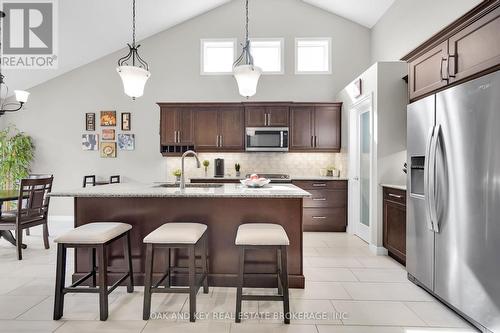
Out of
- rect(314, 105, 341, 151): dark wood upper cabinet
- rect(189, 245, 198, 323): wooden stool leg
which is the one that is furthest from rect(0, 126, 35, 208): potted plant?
rect(314, 105, 341, 151): dark wood upper cabinet

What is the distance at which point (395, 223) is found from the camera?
3.44 meters

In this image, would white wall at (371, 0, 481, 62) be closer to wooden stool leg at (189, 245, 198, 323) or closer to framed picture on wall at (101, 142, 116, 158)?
wooden stool leg at (189, 245, 198, 323)

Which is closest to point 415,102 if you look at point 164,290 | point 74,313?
point 164,290

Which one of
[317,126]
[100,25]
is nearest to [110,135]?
[100,25]

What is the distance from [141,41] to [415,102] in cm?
535

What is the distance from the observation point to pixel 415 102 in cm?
271

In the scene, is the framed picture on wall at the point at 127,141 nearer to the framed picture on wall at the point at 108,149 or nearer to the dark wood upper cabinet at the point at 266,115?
the framed picture on wall at the point at 108,149

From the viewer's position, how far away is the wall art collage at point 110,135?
5.77 meters

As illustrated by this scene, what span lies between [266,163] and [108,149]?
3282mm

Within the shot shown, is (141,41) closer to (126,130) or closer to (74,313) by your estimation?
(126,130)

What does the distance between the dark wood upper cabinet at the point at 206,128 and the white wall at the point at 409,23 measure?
10.9 ft

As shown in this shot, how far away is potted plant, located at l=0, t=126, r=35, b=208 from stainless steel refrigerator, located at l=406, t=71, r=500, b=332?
6.78m

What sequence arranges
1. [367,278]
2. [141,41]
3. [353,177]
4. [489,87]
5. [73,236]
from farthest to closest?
[141,41]
[353,177]
[367,278]
[73,236]
[489,87]

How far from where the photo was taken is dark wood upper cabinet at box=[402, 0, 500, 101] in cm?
190
